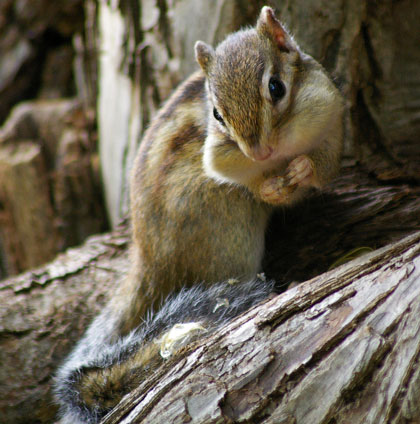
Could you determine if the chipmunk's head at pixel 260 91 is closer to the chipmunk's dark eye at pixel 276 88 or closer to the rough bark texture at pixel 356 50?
the chipmunk's dark eye at pixel 276 88

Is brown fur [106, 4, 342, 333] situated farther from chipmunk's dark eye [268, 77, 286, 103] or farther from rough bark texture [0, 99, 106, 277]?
rough bark texture [0, 99, 106, 277]

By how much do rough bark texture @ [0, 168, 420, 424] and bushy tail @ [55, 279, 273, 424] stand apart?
0.38m

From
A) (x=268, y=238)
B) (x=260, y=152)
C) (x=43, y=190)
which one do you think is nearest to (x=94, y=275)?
(x=268, y=238)

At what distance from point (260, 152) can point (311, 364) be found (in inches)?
32.5

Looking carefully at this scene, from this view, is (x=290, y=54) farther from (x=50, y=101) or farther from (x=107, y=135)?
(x=50, y=101)

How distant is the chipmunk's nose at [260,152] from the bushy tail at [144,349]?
2.11 ft

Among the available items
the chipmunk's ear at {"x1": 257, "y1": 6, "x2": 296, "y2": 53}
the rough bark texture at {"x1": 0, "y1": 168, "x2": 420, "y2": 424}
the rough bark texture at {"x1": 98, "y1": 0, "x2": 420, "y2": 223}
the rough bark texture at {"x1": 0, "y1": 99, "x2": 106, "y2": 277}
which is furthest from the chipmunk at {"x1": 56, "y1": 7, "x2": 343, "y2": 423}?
the rough bark texture at {"x1": 0, "y1": 99, "x2": 106, "y2": 277}

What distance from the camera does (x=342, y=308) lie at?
5.93ft

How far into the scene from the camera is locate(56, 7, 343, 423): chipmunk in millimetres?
2154

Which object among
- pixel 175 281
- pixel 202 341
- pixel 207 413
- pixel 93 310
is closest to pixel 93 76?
pixel 93 310

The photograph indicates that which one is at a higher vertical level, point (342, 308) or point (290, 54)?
point (290, 54)

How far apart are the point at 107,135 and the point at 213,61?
2.15 metres

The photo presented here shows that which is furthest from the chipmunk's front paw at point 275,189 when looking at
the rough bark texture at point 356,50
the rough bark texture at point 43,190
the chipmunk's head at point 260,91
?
the rough bark texture at point 43,190

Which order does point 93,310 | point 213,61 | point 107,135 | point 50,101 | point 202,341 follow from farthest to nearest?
point 50,101, point 107,135, point 93,310, point 213,61, point 202,341
